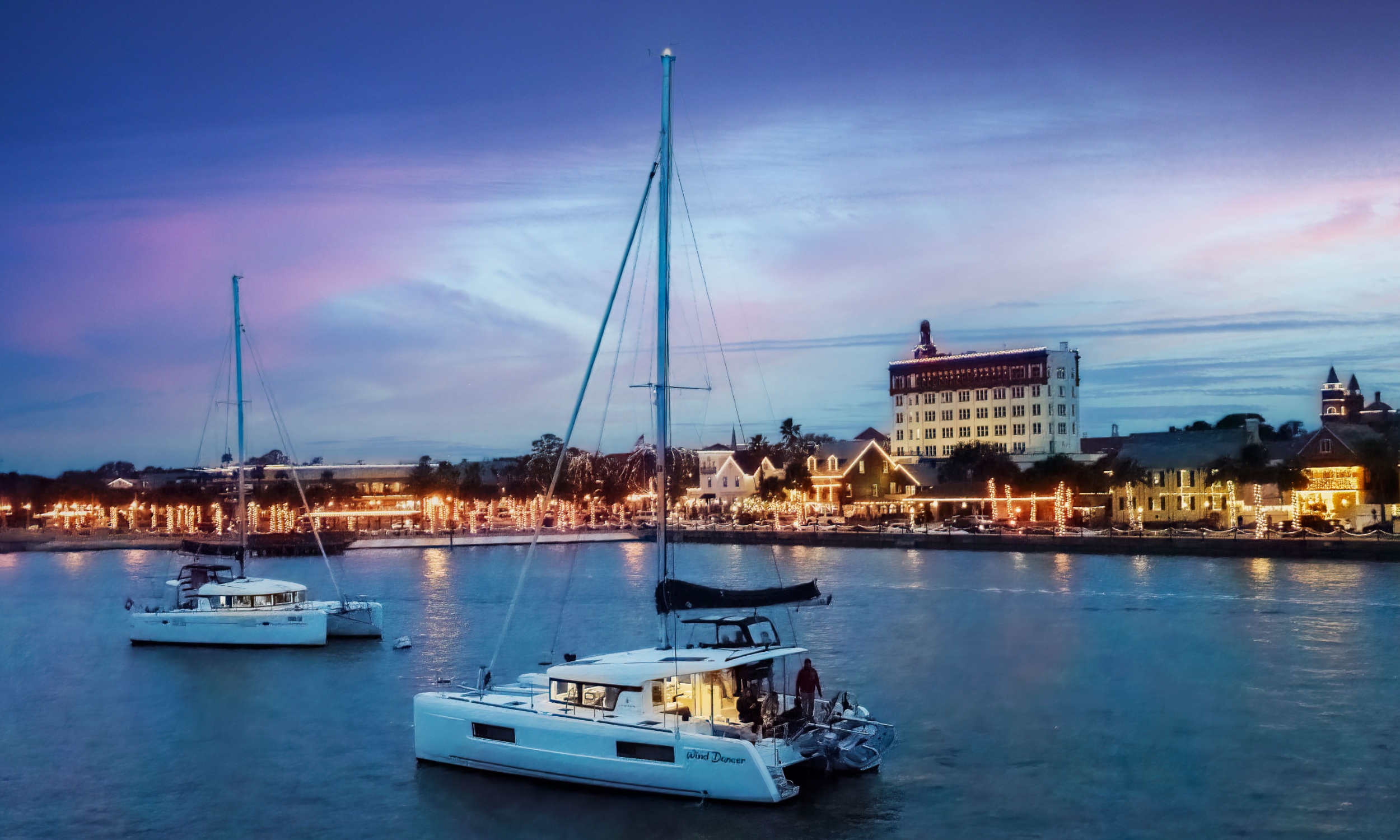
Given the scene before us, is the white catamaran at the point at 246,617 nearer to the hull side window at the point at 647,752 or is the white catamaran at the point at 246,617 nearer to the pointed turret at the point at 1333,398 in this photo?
the hull side window at the point at 647,752

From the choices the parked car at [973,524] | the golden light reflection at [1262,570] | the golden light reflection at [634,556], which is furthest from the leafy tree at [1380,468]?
the golden light reflection at [634,556]

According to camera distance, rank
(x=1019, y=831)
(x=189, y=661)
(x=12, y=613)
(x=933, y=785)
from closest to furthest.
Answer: (x=1019, y=831)
(x=933, y=785)
(x=189, y=661)
(x=12, y=613)

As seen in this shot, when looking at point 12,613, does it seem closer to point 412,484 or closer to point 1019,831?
point 1019,831

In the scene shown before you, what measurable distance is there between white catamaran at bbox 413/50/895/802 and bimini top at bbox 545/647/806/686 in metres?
0.03

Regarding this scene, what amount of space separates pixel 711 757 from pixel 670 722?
44.1 inches

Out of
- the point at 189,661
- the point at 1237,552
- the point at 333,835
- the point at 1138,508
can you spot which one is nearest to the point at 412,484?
the point at 1138,508

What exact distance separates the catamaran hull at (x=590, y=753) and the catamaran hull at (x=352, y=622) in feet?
73.6

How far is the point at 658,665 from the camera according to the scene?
22219 millimetres

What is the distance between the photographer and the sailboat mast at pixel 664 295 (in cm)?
2527

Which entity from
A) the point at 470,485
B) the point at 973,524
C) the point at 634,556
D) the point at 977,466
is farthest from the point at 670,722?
the point at 470,485

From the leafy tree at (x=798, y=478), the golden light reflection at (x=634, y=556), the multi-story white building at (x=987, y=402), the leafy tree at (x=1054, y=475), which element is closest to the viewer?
the golden light reflection at (x=634, y=556)

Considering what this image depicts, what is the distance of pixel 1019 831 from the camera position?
827 inches

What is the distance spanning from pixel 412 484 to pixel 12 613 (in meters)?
110

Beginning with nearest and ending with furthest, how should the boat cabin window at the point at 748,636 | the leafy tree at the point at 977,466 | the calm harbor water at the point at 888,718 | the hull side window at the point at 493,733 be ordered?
the calm harbor water at the point at 888,718 → the hull side window at the point at 493,733 → the boat cabin window at the point at 748,636 → the leafy tree at the point at 977,466
